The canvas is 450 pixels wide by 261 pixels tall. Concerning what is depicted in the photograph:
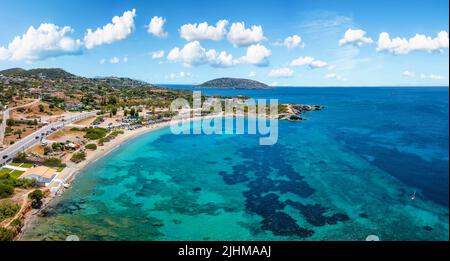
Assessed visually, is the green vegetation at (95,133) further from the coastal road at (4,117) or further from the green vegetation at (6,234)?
the green vegetation at (6,234)

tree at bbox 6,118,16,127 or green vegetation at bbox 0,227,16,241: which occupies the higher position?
tree at bbox 6,118,16,127

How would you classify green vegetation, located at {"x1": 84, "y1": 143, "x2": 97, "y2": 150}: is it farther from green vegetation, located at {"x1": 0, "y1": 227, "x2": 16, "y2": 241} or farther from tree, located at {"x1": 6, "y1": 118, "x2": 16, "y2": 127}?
green vegetation, located at {"x1": 0, "y1": 227, "x2": 16, "y2": 241}

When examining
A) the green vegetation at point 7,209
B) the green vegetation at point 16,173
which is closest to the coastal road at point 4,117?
the green vegetation at point 16,173

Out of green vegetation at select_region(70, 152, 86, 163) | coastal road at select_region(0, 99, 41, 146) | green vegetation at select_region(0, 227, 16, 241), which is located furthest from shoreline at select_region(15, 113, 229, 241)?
coastal road at select_region(0, 99, 41, 146)

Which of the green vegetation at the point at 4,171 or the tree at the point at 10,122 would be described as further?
the tree at the point at 10,122

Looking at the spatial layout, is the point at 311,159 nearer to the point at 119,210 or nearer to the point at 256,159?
the point at 256,159

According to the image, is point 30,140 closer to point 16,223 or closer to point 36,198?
point 36,198

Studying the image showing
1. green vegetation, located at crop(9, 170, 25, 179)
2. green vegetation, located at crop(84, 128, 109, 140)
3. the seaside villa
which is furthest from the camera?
green vegetation, located at crop(84, 128, 109, 140)

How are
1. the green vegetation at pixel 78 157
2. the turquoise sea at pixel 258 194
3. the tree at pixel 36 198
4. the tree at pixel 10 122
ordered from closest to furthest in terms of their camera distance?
the turquoise sea at pixel 258 194, the tree at pixel 36 198, the green vegetation at pixel 78 157, the tree at pixel 10 122
